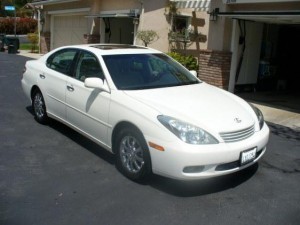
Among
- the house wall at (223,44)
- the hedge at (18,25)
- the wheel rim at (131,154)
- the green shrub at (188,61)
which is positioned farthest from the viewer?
the hedge at (18,25)

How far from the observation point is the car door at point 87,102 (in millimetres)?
4992

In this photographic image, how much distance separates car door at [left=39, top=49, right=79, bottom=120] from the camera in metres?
5.95

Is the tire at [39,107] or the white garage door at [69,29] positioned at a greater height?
the white garage door at [69,29]

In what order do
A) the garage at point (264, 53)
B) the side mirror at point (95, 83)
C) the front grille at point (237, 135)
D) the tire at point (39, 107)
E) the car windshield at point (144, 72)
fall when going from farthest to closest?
1. the garage at point (264, 53)
2. the tire at point (39, 107)
3. the car windshield at point (144, 72)
4. the side mirror at point (95, 83)
5. the front grille at point (237, 135)

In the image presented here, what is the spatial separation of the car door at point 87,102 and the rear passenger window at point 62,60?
255mm

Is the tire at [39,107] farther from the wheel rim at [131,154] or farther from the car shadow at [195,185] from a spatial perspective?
the car shadow at [195,185]

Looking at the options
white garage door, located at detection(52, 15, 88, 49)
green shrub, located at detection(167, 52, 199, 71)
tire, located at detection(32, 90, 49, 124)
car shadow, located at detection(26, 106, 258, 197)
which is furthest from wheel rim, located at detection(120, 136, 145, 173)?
white garage door, located at detection(52, 15, 88, 49)

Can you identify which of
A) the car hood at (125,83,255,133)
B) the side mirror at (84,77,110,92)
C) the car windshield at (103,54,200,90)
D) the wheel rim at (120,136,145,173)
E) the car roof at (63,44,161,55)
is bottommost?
the wheel rim at (120,136,145,173)

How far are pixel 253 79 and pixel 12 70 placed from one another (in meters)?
9.00

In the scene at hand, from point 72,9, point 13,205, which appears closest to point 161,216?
point 13,205

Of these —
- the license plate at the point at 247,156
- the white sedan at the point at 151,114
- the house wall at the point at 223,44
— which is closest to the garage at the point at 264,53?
the house wall at the point at 223,44

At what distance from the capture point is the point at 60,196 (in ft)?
13.6

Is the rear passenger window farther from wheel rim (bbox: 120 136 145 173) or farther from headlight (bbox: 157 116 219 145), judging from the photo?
headlight (bbox: 157 116 219 145)

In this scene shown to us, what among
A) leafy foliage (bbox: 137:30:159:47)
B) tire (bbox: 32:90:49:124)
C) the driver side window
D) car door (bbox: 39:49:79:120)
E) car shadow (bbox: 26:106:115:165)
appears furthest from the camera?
leafy foliage (bbox: 137:30:159:47)
